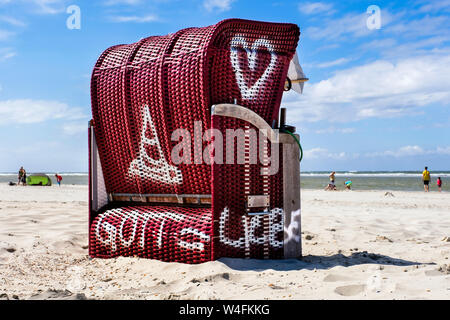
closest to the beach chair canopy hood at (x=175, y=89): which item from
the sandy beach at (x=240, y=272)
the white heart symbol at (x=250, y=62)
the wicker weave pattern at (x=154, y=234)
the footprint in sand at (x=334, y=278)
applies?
the white heart symbol at (x=250, y=62)

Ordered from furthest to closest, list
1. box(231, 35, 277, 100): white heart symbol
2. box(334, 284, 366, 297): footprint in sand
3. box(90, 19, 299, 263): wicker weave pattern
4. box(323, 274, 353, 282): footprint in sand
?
box(231, 35, 277, 100): white heart symbol, box(90, 19, 299, 263): wicker weave pattern, box(323, 274, 353, 282): footprint in sand, box(334, 284, 366, 297): footprint in sand

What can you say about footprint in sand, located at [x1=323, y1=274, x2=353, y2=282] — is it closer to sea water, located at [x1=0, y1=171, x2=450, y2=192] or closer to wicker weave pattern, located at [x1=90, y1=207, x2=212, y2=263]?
wicker weave pattern, located at [x1=90, y1=207, x2=212, y2=263]

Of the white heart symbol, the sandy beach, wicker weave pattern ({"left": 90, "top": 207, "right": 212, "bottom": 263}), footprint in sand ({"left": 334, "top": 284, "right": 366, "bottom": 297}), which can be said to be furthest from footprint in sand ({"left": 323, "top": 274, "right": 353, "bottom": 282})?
the white heart symbol

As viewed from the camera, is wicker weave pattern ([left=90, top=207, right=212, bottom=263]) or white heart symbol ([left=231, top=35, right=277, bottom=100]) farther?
white heart symbol ([left=231, top=35, right=277, bottom=100])

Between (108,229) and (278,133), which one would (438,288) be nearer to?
(278,133)

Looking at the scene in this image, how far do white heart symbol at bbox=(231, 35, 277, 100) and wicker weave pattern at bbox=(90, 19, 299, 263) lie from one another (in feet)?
0.03

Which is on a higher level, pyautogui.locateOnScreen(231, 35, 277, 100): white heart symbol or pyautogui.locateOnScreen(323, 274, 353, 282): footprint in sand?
pyautogui.locateOnScreen(231, 35, 277, 100): white heart symbol

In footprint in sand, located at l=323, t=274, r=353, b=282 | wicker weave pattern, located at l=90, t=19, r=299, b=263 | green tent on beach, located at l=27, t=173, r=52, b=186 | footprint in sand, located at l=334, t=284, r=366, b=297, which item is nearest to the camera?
footprint in sand, located at l=334, t=284, r=366, b=297

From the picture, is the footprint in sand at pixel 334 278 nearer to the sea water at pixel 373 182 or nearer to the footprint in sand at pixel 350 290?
the footprint in sand at pixel 350 290

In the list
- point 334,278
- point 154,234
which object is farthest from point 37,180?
point 334,278

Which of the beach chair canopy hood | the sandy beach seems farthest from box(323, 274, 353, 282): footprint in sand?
the beach chair canopy hood

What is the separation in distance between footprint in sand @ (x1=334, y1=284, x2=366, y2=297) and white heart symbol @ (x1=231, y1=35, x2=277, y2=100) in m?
2.14

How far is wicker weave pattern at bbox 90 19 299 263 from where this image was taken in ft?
14.0
